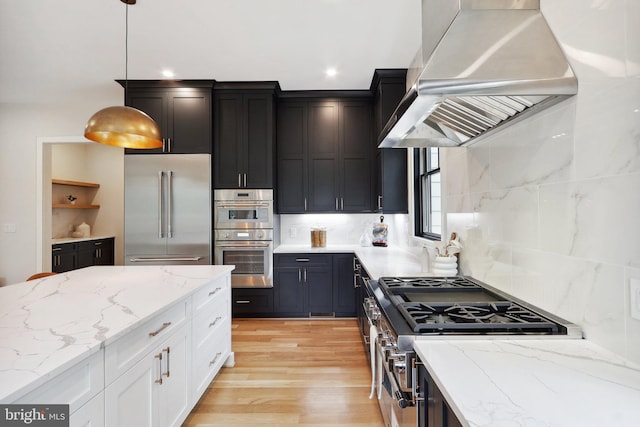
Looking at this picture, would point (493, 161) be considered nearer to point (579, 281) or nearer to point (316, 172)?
point (579, 281)

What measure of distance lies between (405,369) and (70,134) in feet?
16.8

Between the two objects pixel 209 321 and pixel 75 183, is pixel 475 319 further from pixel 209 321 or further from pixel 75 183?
pixel 75 183

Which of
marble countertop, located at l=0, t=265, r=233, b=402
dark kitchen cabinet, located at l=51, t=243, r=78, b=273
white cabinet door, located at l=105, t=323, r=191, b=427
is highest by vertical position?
marble countertop, located at l=0, t=265, r=233, b=402

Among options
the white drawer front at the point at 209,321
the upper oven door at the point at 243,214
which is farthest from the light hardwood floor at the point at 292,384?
the upper oven door at the point at 243,214

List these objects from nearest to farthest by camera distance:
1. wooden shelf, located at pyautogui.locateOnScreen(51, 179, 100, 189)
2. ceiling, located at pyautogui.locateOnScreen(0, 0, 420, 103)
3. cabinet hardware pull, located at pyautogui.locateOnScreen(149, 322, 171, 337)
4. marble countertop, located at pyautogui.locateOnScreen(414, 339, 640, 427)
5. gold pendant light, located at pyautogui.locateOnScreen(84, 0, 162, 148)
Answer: marble countertop, located at pyautogui.locateOnScreen(414, 339, 640, 427)
cabinet hardware pull, located at pyautogui.locateOnScreen(149, 322, 171, 337)
gold pendant light, located at pyautogui.locateOnScreen(84, 0, 162, 148)
ceiling, located at pyautogui.locateOnScreen(0, 0, 420, 103)
wooden shelf, located at pyautogui.locateOnScreen(51, 179, 100, 189)

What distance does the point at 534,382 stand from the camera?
0.82 metres

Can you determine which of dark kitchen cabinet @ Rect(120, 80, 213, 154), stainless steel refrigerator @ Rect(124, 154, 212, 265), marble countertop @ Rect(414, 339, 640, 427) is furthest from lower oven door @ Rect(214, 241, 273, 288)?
marble countertop @ Rect(414, 339, 640, 427)

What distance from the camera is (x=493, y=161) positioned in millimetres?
1779

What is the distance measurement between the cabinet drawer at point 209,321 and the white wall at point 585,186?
180cm

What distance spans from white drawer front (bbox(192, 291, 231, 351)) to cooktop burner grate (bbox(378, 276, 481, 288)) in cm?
119

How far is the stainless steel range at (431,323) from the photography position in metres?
1.14

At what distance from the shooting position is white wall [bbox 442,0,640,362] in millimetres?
966

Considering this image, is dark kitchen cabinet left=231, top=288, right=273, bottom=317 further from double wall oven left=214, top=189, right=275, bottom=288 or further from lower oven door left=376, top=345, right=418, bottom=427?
lower oven door left=376, top=345, right=418, bottom=427

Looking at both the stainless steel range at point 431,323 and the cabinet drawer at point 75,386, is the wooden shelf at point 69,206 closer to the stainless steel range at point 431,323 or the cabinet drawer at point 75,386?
the cabinet drawer at point 75,386
